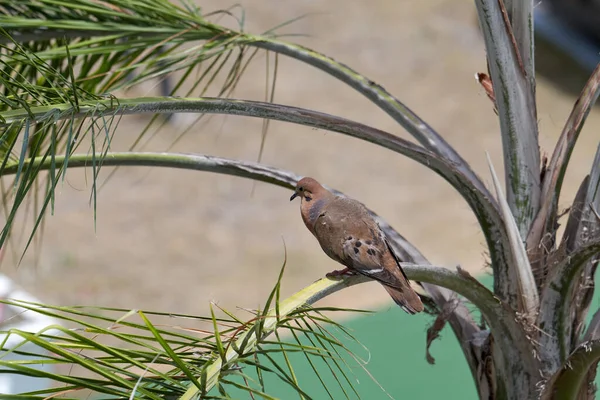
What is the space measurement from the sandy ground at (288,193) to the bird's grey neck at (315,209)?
10.1ft

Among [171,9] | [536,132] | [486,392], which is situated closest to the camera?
[536,132]

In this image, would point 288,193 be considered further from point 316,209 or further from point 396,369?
point 316,209

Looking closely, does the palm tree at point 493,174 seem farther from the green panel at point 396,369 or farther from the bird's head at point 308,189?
the green panel at point 396,369

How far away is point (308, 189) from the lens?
272 centimetres

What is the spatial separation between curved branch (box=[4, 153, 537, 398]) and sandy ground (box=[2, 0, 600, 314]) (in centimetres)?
298

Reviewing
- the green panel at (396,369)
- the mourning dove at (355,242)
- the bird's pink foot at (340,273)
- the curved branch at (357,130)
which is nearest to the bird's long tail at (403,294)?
the mourning dove at (355,242)

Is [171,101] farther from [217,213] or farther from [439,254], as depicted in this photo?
[217,213]

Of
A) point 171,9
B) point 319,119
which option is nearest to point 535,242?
point 319,119

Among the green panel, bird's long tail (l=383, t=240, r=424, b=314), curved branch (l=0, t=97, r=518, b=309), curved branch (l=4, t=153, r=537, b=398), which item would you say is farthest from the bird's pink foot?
the green panel

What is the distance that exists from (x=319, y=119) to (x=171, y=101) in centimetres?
46

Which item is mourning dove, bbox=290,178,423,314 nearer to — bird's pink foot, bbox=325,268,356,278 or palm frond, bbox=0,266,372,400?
bird's pink foot, bbox=325,268,356,278

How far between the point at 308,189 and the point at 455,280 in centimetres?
58

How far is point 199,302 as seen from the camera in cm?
691

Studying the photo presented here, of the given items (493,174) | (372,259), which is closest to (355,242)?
(372,259)
